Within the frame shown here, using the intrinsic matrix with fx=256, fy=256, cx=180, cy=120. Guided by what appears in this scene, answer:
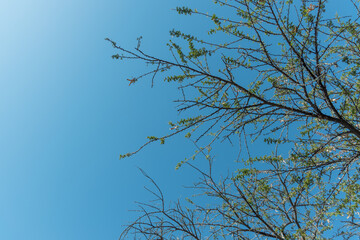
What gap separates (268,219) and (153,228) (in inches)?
118

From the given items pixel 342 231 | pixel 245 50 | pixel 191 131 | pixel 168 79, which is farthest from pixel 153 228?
pixel 342 231

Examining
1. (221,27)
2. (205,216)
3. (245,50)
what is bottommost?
(205,216)

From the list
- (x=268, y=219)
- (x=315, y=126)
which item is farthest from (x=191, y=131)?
(x=268, y=219)

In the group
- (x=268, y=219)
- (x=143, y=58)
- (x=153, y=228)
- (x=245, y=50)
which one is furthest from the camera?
(x=268, y=219)

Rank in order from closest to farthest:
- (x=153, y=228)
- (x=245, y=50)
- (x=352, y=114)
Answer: (x=245, y=50) → (x=153, y=228) → (x=352, y=114)

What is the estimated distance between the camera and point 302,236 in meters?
4.59

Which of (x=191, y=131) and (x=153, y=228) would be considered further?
(x=153, y=228)

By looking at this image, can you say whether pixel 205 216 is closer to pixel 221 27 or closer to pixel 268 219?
pixel 268 219

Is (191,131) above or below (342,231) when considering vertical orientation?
above

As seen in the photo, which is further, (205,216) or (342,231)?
(342,231)

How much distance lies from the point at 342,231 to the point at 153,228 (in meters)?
3.89

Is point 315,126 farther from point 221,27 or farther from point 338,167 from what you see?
point 221,27

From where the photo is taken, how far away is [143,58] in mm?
3145

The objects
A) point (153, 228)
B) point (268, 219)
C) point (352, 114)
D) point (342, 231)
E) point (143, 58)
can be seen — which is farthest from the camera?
point (268, 219)
